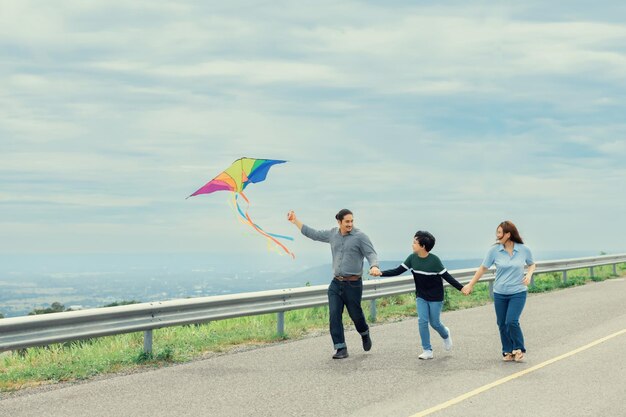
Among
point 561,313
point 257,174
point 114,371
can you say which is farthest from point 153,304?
point 561,313

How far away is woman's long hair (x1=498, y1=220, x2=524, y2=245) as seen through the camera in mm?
11531

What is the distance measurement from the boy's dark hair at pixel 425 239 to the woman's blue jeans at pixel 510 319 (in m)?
1.11

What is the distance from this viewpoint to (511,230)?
11562mm

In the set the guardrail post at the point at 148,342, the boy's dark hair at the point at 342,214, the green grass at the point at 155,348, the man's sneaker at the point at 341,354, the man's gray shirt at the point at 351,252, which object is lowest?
the man's sneaker at the point at 341,354

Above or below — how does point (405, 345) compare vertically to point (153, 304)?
below

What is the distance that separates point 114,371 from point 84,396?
1547mm

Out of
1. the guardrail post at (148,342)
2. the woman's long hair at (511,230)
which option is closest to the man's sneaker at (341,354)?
the guardrail post at (148,342)

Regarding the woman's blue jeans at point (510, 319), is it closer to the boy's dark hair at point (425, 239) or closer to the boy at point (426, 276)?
the boy at point (426, 276)

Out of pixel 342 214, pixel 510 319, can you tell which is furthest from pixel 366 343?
pixel 510 319

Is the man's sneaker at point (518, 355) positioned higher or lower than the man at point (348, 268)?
lower

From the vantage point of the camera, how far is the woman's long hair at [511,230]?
11.5m

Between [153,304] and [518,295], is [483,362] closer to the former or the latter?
[518,295]

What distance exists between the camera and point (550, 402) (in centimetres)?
852

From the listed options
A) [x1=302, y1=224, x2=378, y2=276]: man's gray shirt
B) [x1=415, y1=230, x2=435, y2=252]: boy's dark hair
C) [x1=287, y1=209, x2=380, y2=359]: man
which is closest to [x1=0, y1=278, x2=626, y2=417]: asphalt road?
[x1=287, y1=209, x2=380, y2=359]: man
